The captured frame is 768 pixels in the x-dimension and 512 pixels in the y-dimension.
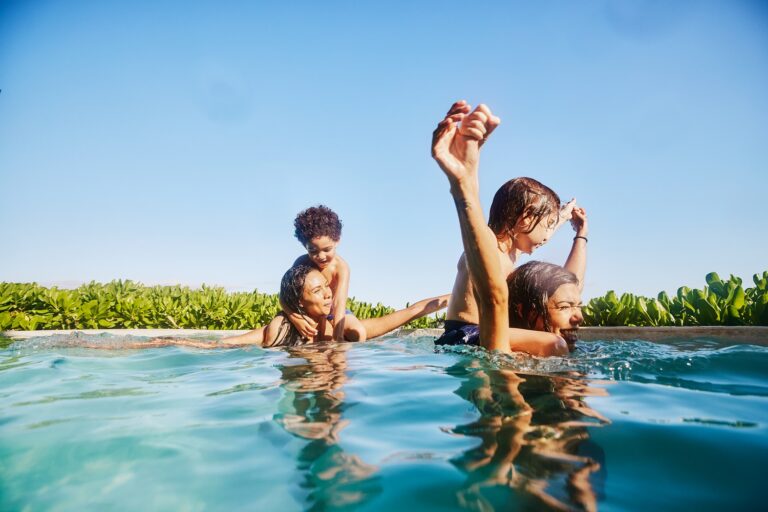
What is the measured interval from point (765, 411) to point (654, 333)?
4762mm

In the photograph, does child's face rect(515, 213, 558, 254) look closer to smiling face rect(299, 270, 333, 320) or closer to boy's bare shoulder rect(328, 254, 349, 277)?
smiling face rect(299, 270, 333, 320)

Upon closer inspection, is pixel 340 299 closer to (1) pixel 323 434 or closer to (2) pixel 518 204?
(2) pixel 518 204

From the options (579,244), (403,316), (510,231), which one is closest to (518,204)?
(510,231)

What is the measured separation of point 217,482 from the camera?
1.89 meters

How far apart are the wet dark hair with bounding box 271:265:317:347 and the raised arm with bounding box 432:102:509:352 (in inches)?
149

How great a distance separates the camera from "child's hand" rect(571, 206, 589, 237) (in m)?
6.08

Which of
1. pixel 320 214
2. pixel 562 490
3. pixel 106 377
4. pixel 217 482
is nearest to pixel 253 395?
pixel 217 482

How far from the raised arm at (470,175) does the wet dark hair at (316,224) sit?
4.40 m

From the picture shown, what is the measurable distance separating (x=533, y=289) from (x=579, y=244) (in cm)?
228

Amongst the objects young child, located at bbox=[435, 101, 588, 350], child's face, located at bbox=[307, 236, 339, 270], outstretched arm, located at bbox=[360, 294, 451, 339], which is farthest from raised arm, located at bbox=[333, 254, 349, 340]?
young child, located at bbox=[435, 101, 588, 350]

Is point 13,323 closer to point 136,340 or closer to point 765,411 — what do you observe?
point 136,340

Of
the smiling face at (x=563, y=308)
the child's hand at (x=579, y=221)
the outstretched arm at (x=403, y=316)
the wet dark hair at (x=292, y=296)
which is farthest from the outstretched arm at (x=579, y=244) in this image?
the wet dark hair at (x=292, y=296)

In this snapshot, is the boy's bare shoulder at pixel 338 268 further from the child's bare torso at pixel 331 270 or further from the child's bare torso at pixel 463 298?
the child's bare torso at pixel 463 298

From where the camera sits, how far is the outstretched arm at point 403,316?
801cm
